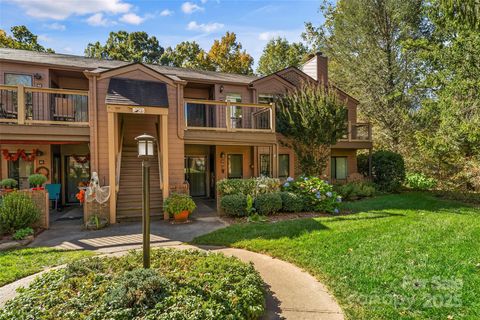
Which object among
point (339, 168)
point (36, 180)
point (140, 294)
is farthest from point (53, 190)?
point (339, 168)

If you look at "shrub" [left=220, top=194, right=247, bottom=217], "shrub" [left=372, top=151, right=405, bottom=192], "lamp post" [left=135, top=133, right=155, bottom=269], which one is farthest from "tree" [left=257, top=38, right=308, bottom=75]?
"lamp post" [left=135, top=133, right=155, bottom=269]

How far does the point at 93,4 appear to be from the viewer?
33.8 feet

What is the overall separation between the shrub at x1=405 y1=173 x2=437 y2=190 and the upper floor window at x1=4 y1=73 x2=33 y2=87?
19.6 m

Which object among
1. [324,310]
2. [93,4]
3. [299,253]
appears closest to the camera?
[324,310]

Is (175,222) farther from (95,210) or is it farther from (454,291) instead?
(454,291)

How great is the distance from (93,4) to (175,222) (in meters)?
8.76

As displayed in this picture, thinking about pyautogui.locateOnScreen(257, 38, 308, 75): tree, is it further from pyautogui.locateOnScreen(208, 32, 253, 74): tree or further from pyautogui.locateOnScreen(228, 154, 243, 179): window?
pyautogui.locateOnScreen(228, 154, 243, 179): window

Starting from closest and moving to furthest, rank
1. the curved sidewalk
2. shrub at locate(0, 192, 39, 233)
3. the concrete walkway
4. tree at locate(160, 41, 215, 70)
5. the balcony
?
the curved sidewalk
the concrete walkway
shrub at locate(0, 192, 39, 233)
the balcony
tree at locate(160, 41, 215, 70)

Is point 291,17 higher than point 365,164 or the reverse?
higher

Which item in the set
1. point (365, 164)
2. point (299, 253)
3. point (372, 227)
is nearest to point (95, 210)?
point (299, 253)

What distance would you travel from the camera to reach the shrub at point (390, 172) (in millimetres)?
14734

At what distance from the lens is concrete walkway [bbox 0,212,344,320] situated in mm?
3736

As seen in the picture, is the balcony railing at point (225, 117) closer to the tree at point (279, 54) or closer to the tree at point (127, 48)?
the tree at point (127, 48)

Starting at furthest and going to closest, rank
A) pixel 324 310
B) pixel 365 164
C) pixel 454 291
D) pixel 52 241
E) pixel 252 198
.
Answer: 1. pixel 365 164
2. pixel 252 198
3. pixel 52 241
4. pixel 454 291
5. pixel 324 310
